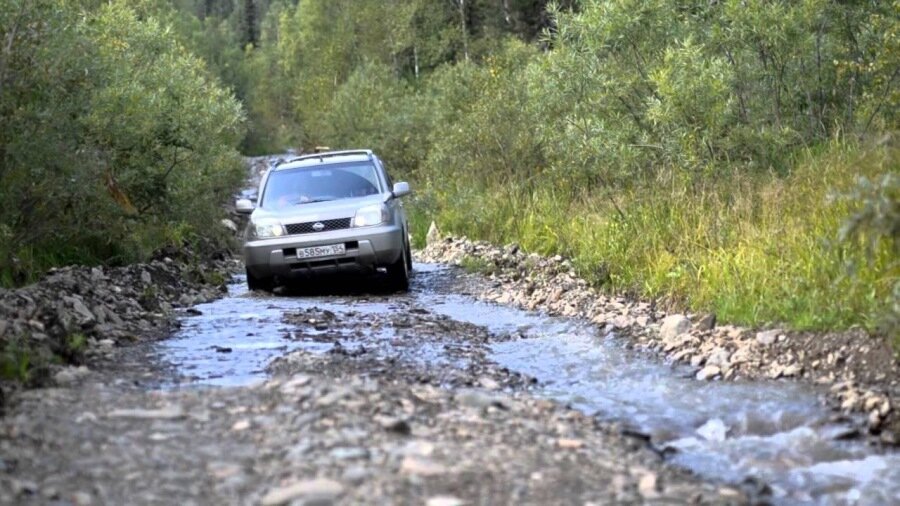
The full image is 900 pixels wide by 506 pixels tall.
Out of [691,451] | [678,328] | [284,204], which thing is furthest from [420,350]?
[284,204]

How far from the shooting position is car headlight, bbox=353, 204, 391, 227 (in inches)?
533

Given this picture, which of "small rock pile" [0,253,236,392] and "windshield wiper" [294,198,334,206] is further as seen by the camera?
"windshield wiper" [294,198,334,206]

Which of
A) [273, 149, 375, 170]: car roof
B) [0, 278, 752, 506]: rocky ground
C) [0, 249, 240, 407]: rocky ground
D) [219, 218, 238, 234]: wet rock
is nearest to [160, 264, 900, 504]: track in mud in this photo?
[0, 278, 752, 506]: rocky ground

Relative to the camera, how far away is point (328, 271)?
1345 cm

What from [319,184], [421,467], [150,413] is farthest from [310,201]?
[421,467]

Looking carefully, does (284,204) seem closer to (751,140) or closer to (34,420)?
(751,140)

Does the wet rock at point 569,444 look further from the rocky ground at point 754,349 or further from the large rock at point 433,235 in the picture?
the large rock at point 433,235

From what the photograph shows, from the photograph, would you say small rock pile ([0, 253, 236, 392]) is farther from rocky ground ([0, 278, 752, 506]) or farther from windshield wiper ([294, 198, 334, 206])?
windshield wiper ([294, 198, 334, 206])

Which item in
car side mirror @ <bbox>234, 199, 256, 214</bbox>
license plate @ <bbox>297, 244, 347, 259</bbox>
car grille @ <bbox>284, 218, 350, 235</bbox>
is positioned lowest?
license plate @ <bbox>297, 244, 347, 259</bbox>

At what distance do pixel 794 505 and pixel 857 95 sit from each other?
9222 millimetres

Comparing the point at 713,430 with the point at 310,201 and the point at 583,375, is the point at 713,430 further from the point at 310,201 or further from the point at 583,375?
the point at 310,201

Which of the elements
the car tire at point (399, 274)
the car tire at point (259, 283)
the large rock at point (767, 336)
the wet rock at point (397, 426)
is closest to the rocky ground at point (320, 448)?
the wet rock at point (397, 426)

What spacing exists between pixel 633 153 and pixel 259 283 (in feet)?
16.7

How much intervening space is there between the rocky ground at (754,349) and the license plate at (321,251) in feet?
7.51
